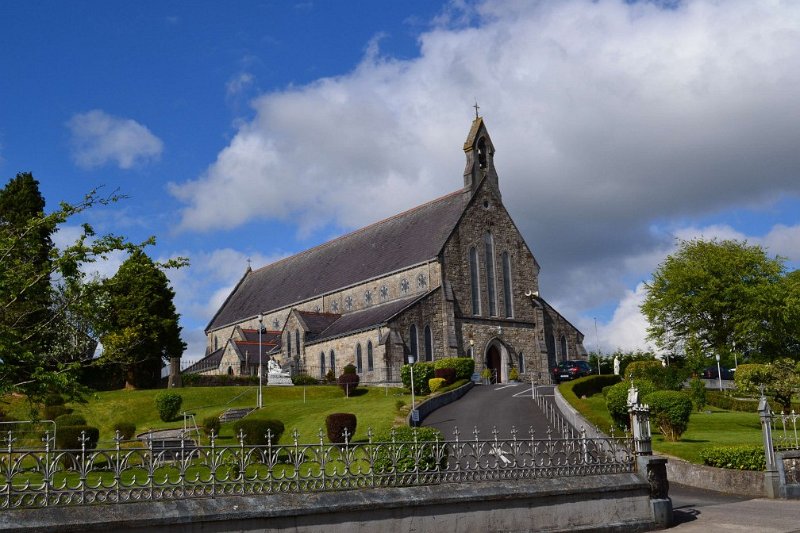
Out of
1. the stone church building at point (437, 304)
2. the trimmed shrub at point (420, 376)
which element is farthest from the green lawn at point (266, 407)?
the stone church building at point (437, 304)

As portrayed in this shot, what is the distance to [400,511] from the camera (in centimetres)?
1413

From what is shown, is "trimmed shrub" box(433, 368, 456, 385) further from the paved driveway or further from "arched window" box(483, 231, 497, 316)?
"arched window" box(483, 231, 497, 316)

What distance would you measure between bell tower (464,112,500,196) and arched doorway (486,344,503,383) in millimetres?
12411

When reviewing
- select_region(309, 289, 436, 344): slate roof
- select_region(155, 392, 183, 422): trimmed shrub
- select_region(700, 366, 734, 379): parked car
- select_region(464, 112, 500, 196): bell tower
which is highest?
select_region(464, 112, 500, 196): bell tower

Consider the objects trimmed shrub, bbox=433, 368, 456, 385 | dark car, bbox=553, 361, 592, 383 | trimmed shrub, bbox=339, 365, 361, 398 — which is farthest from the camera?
dark car, bbox=553, 361, 592, 383

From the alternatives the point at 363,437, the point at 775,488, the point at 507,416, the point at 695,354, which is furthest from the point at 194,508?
the point at 695,354

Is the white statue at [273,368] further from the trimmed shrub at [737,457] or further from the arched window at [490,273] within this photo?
the trimmed shrub at [737,457]

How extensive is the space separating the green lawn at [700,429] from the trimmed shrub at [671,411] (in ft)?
1.30

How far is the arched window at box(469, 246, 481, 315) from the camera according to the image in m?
61.2

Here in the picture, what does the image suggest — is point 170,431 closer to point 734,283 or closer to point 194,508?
point 194,508

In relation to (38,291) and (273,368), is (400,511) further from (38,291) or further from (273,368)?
(273,368)

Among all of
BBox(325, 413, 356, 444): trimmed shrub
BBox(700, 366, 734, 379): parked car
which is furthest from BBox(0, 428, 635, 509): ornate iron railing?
BBox(700, 366, 734, 379): parked car

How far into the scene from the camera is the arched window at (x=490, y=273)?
204 feet

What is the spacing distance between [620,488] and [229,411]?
2752 cm
